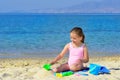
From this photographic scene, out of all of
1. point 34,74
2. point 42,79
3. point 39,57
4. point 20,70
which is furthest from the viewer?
point 39,57

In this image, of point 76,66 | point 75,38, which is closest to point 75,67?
point 76,66

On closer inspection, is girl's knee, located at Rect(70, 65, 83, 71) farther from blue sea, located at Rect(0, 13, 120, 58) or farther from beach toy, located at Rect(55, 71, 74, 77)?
blue sea, located at Rect(0, 13, 120, 58)

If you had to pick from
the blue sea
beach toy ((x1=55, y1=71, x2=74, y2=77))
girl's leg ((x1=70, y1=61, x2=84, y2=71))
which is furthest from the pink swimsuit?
the blue sea

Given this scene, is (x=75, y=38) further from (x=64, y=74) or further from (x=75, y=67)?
(x=64, y=74)

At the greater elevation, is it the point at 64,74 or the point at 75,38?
the point at 75,38

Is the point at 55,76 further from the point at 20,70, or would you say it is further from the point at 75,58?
the point at 20,70

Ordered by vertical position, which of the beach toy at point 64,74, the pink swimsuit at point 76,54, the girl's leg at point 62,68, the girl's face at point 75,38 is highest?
the girl's face at point 75,38

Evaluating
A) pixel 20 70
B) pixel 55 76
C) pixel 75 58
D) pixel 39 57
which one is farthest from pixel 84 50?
pixel 39 57

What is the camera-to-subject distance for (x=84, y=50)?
8094mm

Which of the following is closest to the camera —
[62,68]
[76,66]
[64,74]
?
[64,74]

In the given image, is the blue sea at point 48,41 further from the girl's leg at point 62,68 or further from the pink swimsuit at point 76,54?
the pink swimsuit at point 76,54

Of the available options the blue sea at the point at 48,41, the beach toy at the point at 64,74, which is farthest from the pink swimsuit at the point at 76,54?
the blue sea at the point at 48,41

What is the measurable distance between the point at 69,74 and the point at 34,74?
0.83 m

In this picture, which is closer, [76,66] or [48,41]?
[76,66]
